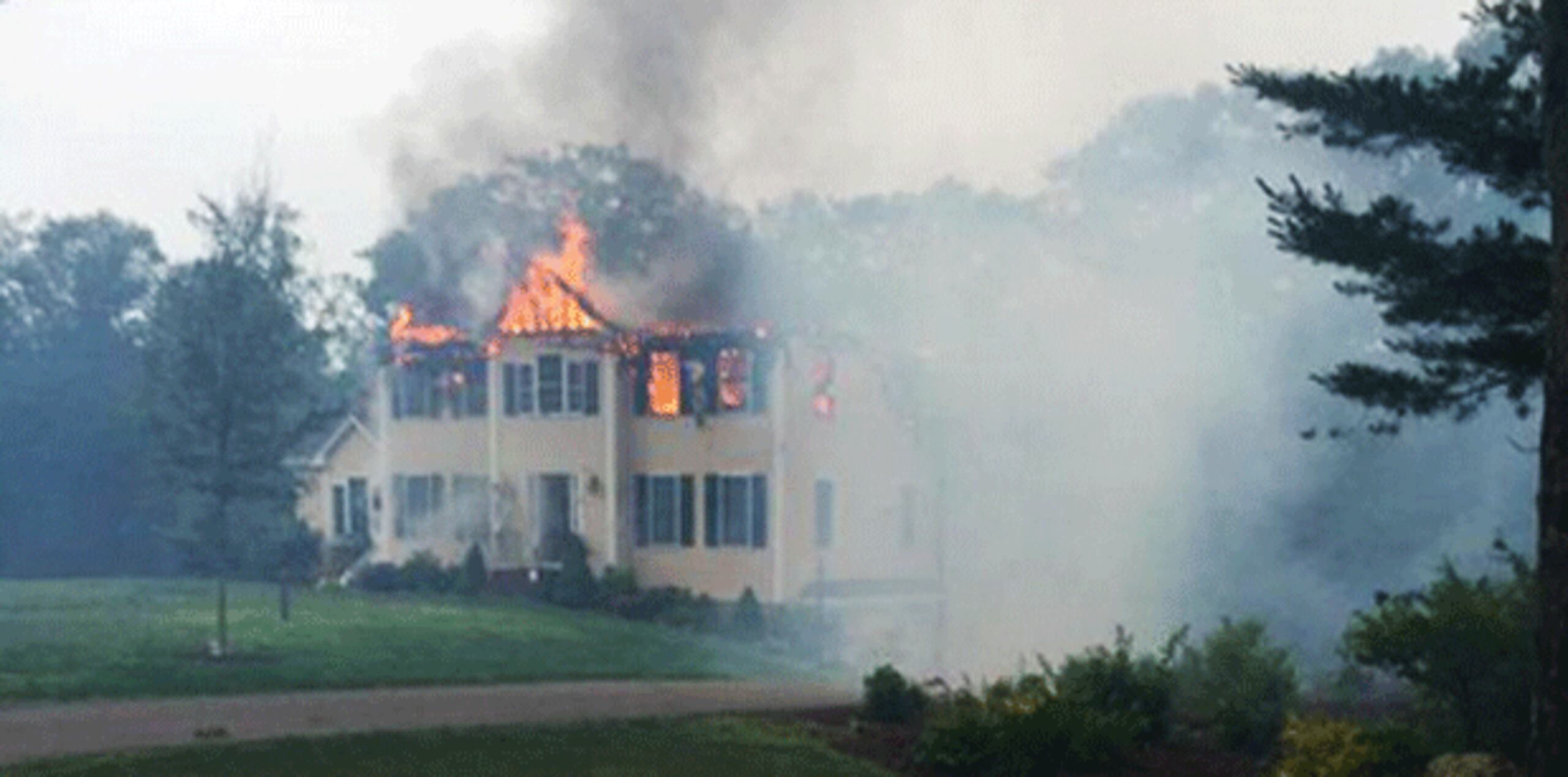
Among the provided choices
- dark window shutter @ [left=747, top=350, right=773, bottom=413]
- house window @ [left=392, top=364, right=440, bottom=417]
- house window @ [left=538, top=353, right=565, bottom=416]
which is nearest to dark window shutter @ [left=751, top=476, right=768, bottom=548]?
dark window shutter @ [left=747, top=350, right=773, bottom=413]

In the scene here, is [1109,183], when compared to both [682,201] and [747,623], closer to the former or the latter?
[682,201]

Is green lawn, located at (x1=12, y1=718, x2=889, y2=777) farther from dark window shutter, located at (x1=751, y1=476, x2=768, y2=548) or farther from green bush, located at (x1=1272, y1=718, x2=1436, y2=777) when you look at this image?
dark window shutter, located at (x1=751, y1=476, x2=768, y2=548)

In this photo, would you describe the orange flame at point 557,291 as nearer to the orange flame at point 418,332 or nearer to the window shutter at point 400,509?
the orange flame at point 418,332

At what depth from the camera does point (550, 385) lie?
4284 centimetres

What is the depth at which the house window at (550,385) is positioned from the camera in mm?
42750

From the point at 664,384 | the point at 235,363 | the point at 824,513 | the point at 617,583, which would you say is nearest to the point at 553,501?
the point at 664,384

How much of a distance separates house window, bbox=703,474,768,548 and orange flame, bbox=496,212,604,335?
4607 mm

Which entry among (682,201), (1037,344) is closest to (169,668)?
(1037,344)

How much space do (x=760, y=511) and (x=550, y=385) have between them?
19.9 ft

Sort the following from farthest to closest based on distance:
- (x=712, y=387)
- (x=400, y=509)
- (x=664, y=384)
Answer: (x=400, y=509) < (x=664, y=384) < (x=712, y=387)

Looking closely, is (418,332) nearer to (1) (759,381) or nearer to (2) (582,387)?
(2) (582,387)

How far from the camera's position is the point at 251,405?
28.5 metres

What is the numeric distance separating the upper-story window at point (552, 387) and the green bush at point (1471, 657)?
91.3ft

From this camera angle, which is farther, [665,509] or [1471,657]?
[665,509]
